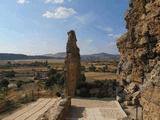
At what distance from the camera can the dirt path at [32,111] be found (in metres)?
20.7

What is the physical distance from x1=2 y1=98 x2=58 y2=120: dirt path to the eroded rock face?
3.72 meters

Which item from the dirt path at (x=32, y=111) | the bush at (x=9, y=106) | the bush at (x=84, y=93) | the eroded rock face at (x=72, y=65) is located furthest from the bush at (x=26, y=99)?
the bush at (x=84, y=93)

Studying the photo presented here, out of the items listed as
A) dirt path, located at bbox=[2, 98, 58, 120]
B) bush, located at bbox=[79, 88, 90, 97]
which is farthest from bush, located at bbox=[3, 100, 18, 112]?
bush, located at bbox=[79, 88, 90, 97]

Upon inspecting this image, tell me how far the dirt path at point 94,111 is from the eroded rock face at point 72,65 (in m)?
3.07

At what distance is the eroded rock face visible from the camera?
30297 millimetres

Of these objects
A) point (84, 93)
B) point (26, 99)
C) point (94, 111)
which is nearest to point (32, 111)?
point (94, 111)

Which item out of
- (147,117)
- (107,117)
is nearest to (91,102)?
(107,117)

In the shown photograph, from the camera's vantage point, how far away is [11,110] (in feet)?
77.9

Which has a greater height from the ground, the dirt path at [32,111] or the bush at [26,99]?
the bush at [26,99]

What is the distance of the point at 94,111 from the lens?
22188mm

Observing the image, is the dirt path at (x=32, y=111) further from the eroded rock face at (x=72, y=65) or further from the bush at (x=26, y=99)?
the eroded rock face at (x=72, y=65)

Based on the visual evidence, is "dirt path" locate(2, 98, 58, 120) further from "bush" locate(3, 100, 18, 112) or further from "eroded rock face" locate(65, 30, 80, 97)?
"eroded rock face" locate(65, 30, 80, 97)

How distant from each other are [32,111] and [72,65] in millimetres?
9151

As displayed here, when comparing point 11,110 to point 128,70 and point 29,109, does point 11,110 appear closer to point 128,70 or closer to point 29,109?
point 29,109
